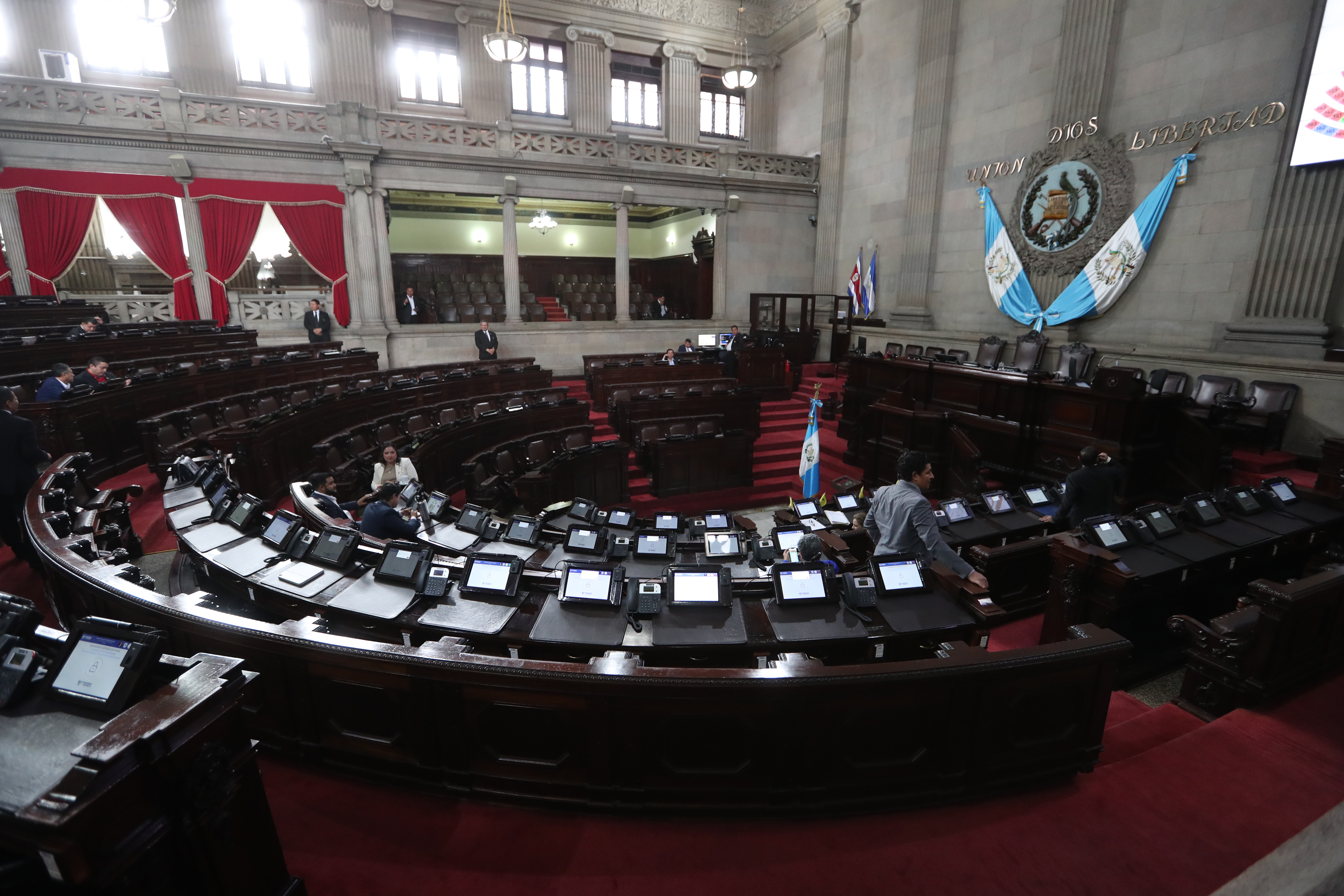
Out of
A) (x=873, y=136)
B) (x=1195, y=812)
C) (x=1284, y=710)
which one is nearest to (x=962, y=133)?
(x=873, y=136)

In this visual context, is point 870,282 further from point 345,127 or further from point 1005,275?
point 345,127

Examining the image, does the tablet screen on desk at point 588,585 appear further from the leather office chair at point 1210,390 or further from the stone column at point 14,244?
the stone column at point 14,244

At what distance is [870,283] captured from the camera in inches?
557

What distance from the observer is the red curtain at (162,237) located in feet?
34.9

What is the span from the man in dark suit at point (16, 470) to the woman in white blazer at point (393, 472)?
225 cm

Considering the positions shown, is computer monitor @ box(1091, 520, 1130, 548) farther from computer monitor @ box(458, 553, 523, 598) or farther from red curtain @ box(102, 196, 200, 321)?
red curtain @ box(102, 196, 200, 321)

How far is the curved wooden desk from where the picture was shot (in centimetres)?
234

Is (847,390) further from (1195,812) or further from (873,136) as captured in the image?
(1195,812)

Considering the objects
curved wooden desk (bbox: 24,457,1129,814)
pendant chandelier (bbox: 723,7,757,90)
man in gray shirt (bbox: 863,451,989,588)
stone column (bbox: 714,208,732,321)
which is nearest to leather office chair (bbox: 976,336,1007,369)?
stone column (bbox: 714,208,732,321)

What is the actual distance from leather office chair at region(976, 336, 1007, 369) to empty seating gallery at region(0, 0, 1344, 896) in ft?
0.30

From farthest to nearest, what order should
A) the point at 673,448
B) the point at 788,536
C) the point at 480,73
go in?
the point at 480,73 < the point at 673,448 < the point at 788,536

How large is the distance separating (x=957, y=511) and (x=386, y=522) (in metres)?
4.71

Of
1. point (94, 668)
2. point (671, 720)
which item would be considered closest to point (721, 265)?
point (671, 720)

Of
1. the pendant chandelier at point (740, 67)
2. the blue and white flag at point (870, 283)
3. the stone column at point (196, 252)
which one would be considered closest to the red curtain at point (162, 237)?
the stone column at point (196, 252)
